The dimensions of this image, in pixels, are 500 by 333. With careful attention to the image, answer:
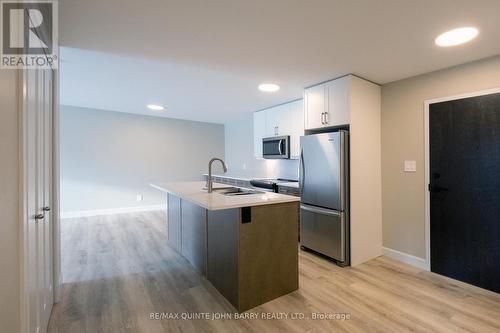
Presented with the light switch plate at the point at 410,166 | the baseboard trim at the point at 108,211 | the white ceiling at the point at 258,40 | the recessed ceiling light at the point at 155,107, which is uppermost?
the recessed ceiling light at the point at 155,107

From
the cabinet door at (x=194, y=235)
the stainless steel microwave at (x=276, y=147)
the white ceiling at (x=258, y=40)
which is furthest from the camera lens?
the stainless steel microwave at (x=276, y=147)

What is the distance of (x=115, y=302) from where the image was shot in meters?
2.15

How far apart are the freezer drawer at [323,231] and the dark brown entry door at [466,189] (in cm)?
99

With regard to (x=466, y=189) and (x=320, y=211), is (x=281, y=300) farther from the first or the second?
(x=466, y=189)

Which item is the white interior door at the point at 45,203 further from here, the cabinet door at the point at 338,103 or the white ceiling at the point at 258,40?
the cabinet door at the point at 338,103

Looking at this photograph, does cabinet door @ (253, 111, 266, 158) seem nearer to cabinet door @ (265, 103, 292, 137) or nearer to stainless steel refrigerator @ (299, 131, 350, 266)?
cabinet door @ (265, 103, 292, 137)

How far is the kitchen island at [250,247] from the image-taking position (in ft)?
6.62

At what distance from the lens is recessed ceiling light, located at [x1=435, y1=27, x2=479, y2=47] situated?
1.88 meters

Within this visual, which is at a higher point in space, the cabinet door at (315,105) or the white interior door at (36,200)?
the cabinet door at (315,105)

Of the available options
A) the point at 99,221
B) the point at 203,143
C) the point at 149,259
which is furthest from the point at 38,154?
the point at 203,143

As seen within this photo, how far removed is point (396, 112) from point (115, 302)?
363 cm

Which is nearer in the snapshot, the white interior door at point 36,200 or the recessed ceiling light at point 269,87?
the white interior door at point 36,200

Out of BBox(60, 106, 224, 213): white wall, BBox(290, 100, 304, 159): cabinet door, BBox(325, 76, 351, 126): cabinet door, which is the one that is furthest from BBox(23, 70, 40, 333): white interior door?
BBox(60, 106, 224, 213): white wall

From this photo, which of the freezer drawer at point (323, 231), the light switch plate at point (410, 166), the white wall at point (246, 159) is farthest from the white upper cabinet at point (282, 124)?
the light switch plate at point (410, 166)
